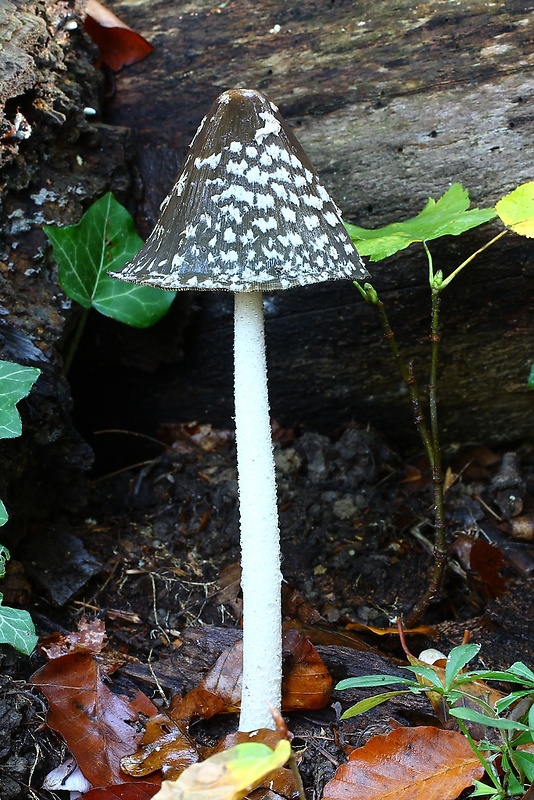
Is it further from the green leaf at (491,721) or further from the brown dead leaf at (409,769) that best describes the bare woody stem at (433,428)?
the green leaf at (491,721)

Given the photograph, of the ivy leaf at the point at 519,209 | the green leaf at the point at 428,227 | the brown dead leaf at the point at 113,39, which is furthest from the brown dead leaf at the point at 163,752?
the brown dead leaf at the point at 113,39

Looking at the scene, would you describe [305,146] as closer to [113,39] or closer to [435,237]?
[435,237]

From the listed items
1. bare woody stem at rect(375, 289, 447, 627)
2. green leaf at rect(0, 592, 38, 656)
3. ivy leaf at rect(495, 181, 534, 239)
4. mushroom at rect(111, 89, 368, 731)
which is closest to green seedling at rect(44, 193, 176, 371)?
mushroom at rect(111, 89, 368, 731)

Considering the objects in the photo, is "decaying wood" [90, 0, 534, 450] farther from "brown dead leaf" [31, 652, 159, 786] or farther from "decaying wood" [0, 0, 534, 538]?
"brown dead leaf" [31, 652, 159, 786]

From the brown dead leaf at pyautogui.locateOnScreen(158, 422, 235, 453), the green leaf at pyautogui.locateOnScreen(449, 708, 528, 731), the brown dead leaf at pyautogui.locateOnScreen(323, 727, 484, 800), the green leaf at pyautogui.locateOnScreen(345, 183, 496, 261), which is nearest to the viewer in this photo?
the green leaf at pyautogui.locateOnScreen(449, 708, 528, 731)

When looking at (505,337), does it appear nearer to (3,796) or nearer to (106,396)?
(106,396)
